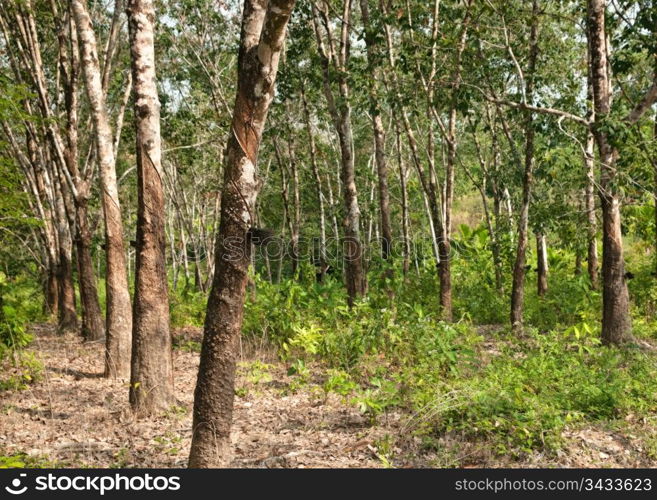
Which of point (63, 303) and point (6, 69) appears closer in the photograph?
point (63, 303)

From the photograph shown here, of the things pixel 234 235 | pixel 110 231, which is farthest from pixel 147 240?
pixel 234 235

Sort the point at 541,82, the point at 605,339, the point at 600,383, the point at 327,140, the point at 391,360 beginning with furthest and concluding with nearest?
the point at 327,140 < the point at 541,82 < the point at 605,339 < the point at 391,360 < the point at 600,383

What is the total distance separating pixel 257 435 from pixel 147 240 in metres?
2.47

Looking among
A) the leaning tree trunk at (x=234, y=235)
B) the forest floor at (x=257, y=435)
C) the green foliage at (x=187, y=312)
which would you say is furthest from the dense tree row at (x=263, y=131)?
the green foliage at (x=187, y=312)

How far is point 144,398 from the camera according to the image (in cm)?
655

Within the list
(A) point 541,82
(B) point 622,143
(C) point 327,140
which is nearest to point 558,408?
(B) point 622,143

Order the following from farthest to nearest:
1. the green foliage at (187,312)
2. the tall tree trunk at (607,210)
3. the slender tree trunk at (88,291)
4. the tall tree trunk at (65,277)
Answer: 1. the tall tree trunk at (65,277)
2. the green foliage at (187,312)
3. the slender tree trunk at (88,291)
4. the tall tree trunk at (607,210)

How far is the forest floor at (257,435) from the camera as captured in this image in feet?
17.7

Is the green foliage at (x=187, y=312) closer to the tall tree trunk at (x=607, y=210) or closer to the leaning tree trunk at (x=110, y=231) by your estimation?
the leaning tree trunk at (x=110, y=231)

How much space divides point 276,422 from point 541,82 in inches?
329

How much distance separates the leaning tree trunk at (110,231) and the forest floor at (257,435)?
0.49 meters

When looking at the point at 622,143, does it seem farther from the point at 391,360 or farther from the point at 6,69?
the point at 6,69

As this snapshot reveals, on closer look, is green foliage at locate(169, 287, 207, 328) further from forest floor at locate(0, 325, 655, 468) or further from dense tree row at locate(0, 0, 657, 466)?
forest floor at locate(0, 325, 655, 468)

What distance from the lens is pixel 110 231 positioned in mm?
8023
